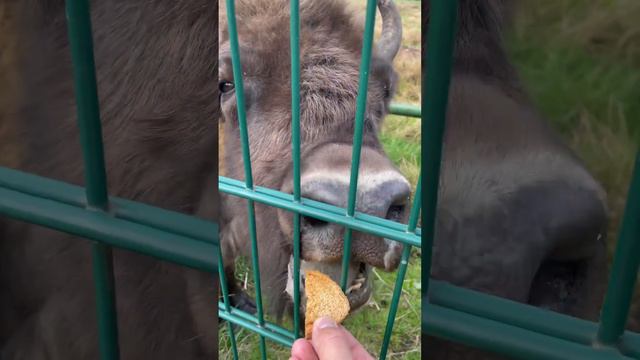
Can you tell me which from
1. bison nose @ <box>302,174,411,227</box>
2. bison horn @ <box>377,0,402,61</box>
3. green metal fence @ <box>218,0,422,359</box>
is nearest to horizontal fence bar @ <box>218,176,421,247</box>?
green metal fence @ <box>218,0,422,359</box>

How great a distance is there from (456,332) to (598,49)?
222mm

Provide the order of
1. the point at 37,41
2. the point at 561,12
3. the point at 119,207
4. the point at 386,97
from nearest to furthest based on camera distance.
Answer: the point at 561,12 < the point at 119,207 < the point at 37,41 < the point at 386,97

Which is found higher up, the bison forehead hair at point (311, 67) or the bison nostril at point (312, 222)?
the bison forehead hair at point (311, 67)

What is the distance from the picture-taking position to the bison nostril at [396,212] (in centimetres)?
103

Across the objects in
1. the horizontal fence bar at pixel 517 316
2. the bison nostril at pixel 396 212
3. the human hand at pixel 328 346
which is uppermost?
the horizontal fence bar at pixel 517 316

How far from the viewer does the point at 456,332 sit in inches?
18.6

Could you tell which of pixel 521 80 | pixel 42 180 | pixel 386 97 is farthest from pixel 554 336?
pixel 386 97

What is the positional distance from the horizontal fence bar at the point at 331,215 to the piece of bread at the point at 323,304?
0.34 ft

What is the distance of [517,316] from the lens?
0.47m

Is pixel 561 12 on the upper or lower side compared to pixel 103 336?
upper

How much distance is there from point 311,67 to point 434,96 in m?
1.10

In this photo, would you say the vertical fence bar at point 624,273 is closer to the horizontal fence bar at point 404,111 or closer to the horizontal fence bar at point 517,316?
the horizontal fence bar at point 517,316

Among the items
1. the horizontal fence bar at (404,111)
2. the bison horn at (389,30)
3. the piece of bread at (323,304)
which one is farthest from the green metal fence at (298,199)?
the horizontal fence bar at (404,111)

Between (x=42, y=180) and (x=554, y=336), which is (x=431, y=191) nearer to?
(x=554, y=336)
